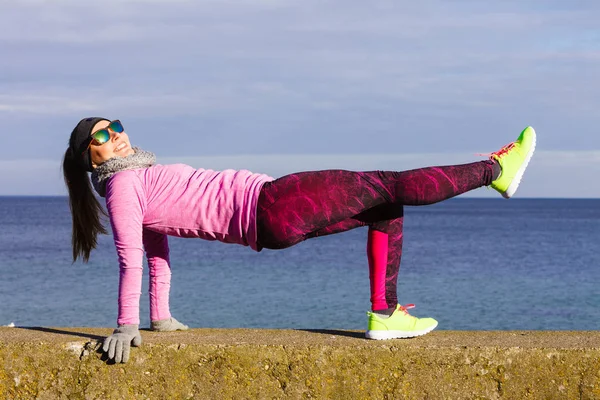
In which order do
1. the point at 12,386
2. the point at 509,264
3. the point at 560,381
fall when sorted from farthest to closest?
the point at 509,264 < the point at 12,386 < the point at 560,381

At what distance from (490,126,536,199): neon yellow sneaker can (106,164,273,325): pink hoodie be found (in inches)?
48.9

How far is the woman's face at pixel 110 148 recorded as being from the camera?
15.0 ft

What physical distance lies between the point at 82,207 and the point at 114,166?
0.44 m

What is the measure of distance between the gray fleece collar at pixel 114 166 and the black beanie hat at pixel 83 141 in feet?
0.29

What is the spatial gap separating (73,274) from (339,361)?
2929 cm

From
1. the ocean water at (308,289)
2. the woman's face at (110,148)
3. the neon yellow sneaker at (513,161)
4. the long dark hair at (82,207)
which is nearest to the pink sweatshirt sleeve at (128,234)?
the woman's face at (110,148)

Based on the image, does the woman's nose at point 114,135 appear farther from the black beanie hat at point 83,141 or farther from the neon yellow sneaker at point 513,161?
the neon yellow sneaker at point 513,161

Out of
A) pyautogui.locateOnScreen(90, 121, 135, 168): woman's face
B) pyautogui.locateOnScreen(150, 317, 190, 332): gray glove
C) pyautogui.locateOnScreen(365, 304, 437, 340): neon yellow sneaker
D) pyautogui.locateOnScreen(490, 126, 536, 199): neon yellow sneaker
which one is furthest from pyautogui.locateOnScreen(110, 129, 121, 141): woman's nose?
pyautogui.locateOnScreen(490, 126, 536, 199): neon yellow sneaker

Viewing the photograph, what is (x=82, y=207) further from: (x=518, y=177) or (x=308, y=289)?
(x=308, y=289)

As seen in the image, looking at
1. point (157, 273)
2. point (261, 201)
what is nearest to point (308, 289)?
point (157, 273)

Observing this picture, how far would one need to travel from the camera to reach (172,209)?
4.39 m

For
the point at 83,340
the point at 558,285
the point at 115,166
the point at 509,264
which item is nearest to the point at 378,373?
the point at 83,340

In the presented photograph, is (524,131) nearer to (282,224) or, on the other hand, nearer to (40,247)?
(282,224)

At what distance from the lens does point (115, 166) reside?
4492 millimetres
